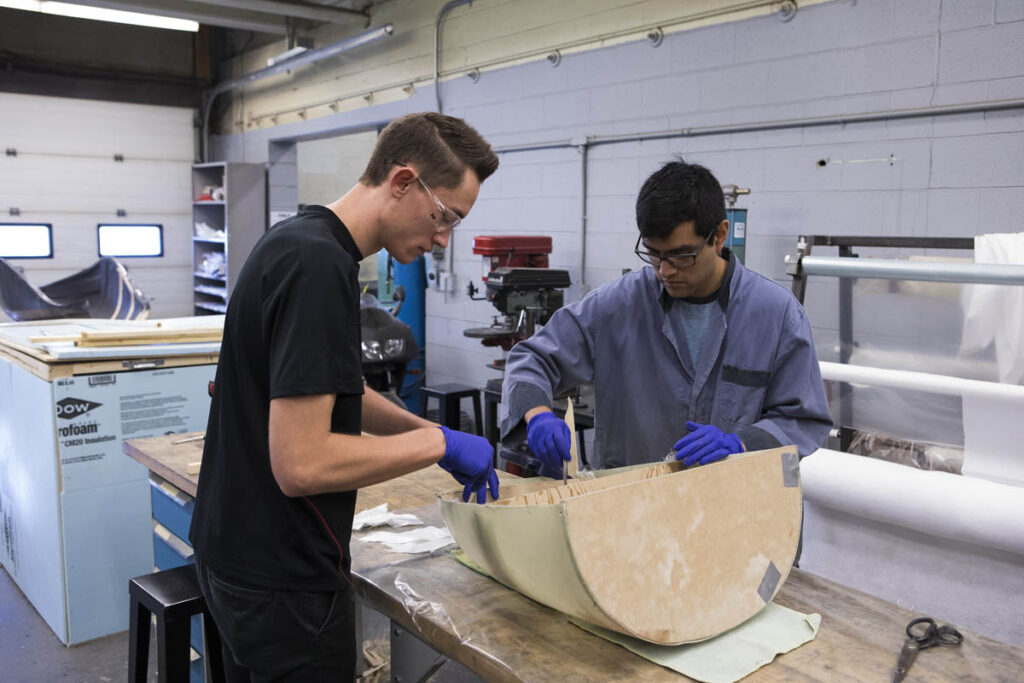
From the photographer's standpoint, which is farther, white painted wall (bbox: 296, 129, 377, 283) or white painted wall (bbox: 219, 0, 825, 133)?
white painted wall (bbox: 296, 129, 377, 283)

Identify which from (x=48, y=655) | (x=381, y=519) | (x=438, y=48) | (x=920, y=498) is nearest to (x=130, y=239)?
(x=438, y=48)

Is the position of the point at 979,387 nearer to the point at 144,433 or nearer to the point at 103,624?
the point at 144,433


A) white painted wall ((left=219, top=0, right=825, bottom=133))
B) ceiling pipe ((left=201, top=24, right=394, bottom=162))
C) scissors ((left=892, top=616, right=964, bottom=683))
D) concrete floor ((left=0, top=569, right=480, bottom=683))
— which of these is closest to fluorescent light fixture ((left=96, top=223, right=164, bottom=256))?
ceiling pipe ((left=201, top=24, right=394, bottom=162))

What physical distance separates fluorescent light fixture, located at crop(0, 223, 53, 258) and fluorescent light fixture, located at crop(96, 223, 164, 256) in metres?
0.44

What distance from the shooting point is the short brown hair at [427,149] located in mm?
1264

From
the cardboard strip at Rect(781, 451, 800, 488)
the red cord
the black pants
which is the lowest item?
the black pants

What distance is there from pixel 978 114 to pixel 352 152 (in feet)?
19.6

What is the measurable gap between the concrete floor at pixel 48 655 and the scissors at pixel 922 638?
2368 millimetres


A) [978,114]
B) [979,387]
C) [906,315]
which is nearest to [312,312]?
[979,387]

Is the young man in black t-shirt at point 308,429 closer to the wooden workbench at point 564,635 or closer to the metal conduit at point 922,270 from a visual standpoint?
the wooden workbench at point 564,635

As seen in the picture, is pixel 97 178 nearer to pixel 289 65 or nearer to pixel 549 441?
pixel 289 65

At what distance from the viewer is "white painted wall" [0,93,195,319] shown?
7.10 meters

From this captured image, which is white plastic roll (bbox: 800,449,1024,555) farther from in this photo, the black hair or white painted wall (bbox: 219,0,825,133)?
white painted wall (bbox: 219,0,825,133)

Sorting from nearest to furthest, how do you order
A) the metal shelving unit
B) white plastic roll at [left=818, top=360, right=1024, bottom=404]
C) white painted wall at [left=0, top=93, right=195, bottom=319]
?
white plastic roll at [left=818, top=360, right=1024, bottom=404] → white painted wall at [left=0, top=93, right=195, bottom=319] → the metal shelving unit
